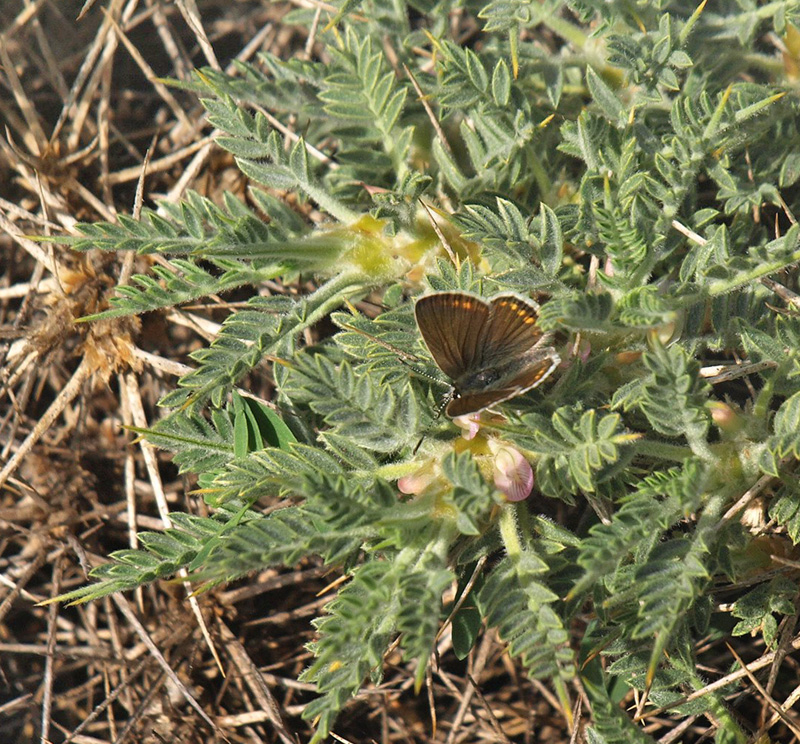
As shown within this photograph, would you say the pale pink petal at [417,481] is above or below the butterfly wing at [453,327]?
below

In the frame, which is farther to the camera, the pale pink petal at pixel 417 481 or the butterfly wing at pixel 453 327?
the pale pink petal at pixel 417 481

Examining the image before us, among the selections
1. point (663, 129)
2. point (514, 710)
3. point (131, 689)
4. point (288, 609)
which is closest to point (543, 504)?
point (514, 710)

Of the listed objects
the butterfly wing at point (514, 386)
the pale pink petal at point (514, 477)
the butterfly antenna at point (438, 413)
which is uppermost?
the butterfly wing at point (514, 386)

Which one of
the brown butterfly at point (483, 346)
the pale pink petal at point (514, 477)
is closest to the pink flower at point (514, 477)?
the pale pink petal at point (514, 477)

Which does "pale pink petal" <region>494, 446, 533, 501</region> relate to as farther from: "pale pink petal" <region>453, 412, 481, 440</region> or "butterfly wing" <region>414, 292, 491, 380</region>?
"butterfly wing" <region>414, 292, 491, 380</region>

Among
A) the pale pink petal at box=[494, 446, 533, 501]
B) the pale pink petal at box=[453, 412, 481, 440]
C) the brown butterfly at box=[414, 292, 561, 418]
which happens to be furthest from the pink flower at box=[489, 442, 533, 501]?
the brown butterfly at box=[414, 292, 561, 418]

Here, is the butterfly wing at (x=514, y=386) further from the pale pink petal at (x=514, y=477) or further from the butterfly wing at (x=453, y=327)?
the pale pink petal at (x=514, y=477)

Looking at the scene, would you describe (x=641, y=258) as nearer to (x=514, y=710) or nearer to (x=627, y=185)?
(x=627, y=185)

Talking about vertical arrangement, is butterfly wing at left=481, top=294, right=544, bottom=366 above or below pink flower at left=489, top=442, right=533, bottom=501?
above
